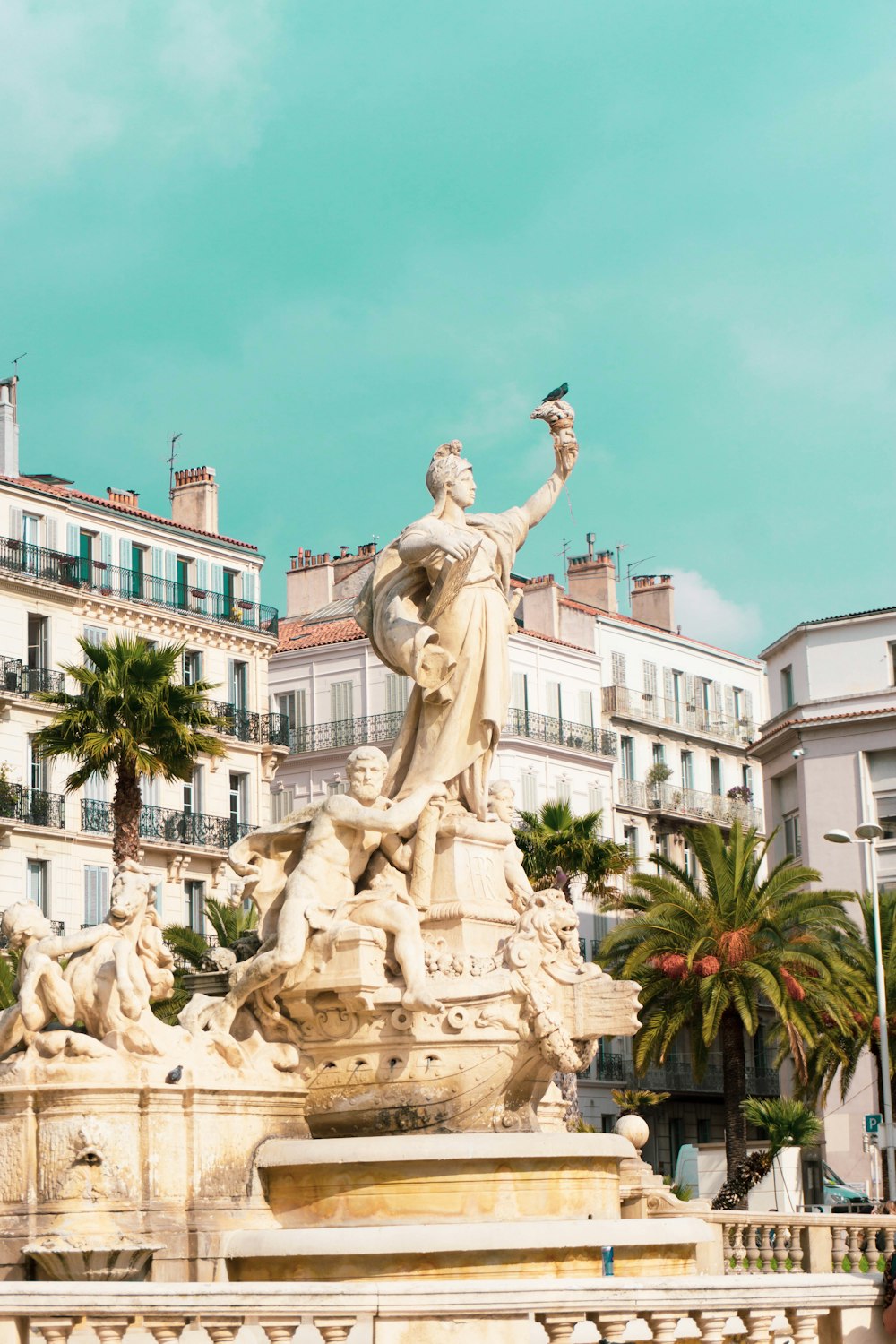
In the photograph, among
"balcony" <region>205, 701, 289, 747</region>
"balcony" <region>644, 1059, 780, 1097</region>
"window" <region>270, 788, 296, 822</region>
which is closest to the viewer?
"balcony" <region>205, 701, 289, 747</region>

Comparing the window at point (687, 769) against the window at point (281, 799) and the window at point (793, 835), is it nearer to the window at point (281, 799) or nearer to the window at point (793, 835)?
the window at point (793, 835)

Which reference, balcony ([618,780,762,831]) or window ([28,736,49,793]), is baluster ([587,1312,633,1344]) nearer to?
window ([28,736,49,793])

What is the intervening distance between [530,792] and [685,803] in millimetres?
8610

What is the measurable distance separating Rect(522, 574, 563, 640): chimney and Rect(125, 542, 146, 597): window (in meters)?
15.4

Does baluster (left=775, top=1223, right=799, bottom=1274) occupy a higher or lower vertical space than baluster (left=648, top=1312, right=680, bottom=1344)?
lower

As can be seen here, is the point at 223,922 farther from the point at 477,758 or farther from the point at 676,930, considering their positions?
the point at 477,758

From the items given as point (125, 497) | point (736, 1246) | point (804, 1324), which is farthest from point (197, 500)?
point (804, 1324)

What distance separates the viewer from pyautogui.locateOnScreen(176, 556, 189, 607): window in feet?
173

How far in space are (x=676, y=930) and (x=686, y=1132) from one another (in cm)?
2359

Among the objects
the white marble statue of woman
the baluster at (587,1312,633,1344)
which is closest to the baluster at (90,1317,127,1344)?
the baluster at (587,1312,633,1344)

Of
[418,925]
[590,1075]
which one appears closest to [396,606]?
[418,925]

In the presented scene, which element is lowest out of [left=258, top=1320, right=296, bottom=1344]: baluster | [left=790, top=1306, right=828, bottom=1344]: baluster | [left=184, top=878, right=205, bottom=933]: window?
[left=790, top=1306, right=828, bottom=1344]: baluster

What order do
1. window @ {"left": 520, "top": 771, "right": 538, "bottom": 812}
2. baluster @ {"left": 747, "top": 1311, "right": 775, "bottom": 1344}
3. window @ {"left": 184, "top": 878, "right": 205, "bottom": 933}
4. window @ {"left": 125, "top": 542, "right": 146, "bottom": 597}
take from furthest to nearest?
1. window @ {"left": 520, "top": 771, "right": 538, "bottom": 812}
2. window @ {"left": 125, "top": 542, "right": 146, "bottom": 597}
3. window @ {"left": 184, "top": 878, "right": 205, "bottom": 933}
4. baluster @ {"left": 747, "top": 1311, "right": 775, "bottom": 1344}

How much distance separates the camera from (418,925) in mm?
12516
